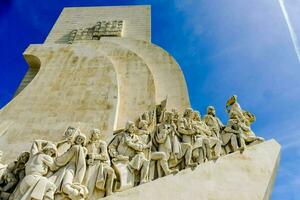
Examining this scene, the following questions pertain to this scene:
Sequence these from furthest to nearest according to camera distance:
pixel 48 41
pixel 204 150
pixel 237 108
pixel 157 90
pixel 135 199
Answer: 1. pixel 48 41
2. pixel 157 90
3. pixel 237 108
4. pixel 204 150
5. pixel 135 199

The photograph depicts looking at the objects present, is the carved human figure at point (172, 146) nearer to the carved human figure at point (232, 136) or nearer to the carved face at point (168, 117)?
the carved face at point (168, 117)

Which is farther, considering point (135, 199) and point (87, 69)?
point (87, 69)

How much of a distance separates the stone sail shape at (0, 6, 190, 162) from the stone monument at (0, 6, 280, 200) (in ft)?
0.09

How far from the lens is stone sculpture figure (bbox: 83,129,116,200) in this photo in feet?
16.3

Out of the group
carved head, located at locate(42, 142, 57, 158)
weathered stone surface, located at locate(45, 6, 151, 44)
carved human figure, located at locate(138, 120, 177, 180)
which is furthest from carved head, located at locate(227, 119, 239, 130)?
weathered stone surface, located at locate(45, 6, 151, 44)

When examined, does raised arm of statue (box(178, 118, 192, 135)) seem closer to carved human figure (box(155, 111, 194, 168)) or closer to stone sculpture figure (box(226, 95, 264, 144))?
carved human figure (box(155, 111, 194, 168))

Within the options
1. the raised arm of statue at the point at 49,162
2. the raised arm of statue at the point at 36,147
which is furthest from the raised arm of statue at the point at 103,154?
the raised arm of statue at the point at 36,147

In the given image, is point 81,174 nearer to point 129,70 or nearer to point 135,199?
point 135,199

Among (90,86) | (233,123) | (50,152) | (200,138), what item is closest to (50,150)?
(50,152)

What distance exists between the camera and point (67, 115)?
24.5ft

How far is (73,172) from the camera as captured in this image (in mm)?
5051

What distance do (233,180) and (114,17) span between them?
9.03m

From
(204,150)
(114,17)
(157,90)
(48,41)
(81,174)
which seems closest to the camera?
(81,174)

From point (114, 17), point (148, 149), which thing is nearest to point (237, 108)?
point (148, 149)
